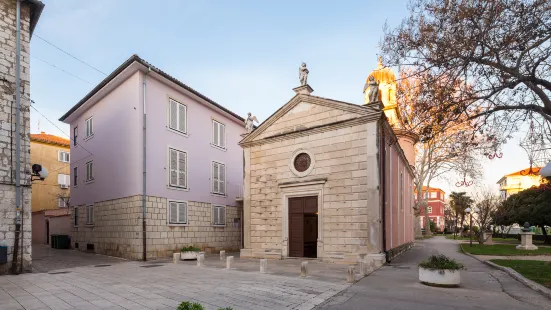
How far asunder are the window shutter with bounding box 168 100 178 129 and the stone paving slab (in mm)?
8755

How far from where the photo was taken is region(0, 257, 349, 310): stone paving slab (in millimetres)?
7496

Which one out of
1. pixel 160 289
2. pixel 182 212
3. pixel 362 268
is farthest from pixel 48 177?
pixel 362 268

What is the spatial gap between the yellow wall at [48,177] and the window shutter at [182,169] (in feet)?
66.3

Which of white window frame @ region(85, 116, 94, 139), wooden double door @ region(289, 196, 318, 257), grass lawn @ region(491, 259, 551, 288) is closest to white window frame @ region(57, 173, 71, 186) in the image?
white window frame @ region(85, 116, 94, 139)

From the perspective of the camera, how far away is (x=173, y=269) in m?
13.3

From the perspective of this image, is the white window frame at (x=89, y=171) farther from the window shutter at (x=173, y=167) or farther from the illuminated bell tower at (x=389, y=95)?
the illuminated bell tower at (x=389, y=95)

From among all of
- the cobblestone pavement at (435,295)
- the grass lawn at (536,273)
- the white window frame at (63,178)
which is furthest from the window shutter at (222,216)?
the white window frame at (63,178)

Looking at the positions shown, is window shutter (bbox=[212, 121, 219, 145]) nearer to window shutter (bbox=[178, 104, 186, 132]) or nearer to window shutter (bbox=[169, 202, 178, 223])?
window shutter (bbox=[178, 104, 186, 132])

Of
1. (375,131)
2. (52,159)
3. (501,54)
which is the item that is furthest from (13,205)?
(52,159)

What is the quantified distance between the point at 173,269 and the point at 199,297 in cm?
573

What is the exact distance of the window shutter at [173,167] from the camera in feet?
61.5

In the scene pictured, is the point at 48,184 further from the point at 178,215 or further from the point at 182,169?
the point at 178,215

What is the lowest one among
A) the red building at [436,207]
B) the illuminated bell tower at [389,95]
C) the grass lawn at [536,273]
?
the red building at [436,207]

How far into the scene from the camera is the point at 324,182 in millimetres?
15977
